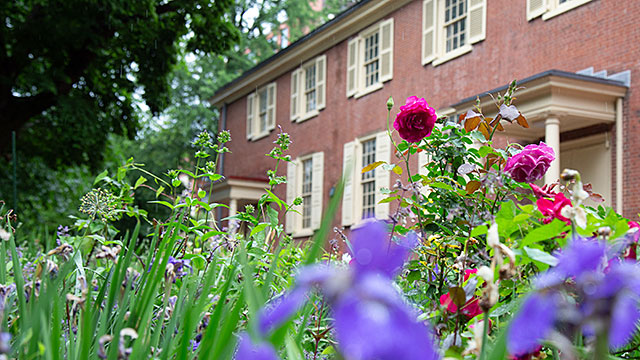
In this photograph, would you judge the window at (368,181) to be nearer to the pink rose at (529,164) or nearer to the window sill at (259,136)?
the window sill at (259,136)

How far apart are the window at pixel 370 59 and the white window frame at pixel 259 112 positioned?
411 centimetres

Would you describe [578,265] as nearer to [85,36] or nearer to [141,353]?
[141,353]

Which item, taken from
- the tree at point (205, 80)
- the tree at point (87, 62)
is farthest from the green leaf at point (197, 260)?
the tree at point (205, 80)

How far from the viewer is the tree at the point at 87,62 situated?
1114 centimetres

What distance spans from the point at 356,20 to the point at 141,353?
15.8 metres

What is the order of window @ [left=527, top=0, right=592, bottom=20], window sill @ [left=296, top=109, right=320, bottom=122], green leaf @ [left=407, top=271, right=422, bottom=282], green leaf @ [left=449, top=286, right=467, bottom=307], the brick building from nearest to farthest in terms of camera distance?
green leaf @ [left=449, top=286, right=467, bottom=307]
green leaf @ [left=407, top=271, right=422, bottom=282]
the brick building
window @ [left=527, top=0, right=592, bottom=20]
window sill @ [left=296, top=109, right=320, bottom=122]

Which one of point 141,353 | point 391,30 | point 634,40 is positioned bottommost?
point 141,353

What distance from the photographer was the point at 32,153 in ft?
42.1

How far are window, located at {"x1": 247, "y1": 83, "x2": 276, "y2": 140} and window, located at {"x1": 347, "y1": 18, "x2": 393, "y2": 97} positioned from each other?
4.28m

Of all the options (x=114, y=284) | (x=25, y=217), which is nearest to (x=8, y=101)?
(x=25, y=217)

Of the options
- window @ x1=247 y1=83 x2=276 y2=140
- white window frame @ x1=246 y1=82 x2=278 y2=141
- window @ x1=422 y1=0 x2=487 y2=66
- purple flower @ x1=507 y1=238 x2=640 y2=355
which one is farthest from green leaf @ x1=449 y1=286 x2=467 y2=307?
window @ x1=247 y1=83 x2=276 y2=140

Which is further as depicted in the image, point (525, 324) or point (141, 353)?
point (141, 353)

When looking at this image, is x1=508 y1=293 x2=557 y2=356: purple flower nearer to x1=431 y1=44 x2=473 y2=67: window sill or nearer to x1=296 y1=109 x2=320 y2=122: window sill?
x1=431 y1=44 x2=473 y2=67: window sill

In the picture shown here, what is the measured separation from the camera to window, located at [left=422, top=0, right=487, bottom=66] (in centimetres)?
1239
